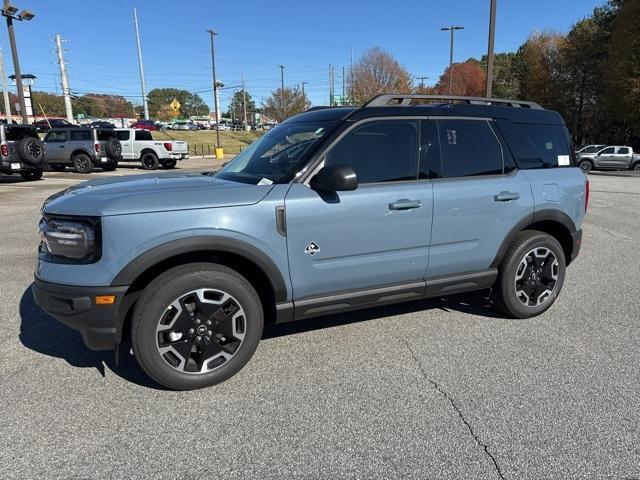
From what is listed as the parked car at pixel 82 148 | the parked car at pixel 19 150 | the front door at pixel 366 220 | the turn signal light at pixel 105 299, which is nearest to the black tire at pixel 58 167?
the parked car at pixel 82 148

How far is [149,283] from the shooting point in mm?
2918

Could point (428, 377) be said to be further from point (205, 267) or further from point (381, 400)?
point (205, 267)

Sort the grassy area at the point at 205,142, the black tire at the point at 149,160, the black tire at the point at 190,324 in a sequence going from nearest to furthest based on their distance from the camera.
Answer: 1. the black tire at the point at 190,324
2. the black tire at the point at 149,160
3. the grassy area at the point at 205,142

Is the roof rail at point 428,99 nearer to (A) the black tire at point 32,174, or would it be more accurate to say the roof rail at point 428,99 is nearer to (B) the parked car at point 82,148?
(A) the black tire at point 32,174

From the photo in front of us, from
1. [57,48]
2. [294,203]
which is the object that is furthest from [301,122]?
[57,48]

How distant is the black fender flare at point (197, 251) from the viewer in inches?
109

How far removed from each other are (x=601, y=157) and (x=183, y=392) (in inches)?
1181

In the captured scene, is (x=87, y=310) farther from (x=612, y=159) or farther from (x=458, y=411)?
(x=612, y=159)

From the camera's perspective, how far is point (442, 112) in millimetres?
3729

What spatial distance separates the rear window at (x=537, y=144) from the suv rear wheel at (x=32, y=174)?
16.7 m

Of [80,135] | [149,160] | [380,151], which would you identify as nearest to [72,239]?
[380,151]

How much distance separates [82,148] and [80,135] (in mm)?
642

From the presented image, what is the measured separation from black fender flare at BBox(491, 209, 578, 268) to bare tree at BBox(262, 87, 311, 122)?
5744 centimetres

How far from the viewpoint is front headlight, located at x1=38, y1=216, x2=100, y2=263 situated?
2732 millimetres
